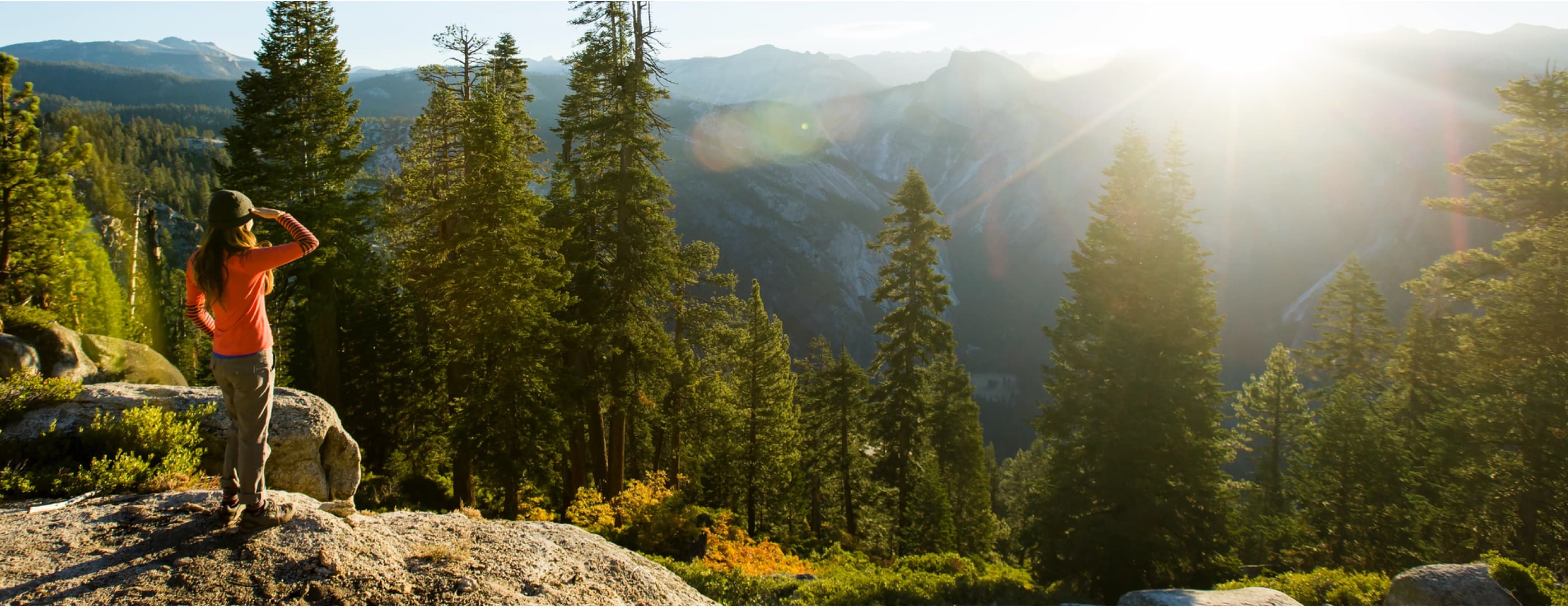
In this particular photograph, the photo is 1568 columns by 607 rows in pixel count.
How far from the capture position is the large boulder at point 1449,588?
413 inches

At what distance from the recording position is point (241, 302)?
5.41 metres

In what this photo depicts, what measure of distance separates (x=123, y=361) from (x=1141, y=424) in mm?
23114

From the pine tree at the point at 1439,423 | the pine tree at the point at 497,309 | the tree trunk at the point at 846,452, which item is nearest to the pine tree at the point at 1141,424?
the pine tree at the point at 1439,423

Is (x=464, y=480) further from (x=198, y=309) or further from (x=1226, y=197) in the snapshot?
(x=1226, y=197)

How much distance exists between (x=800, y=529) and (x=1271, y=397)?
2288 centimetres

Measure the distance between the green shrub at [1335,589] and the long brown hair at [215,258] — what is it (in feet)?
57.2

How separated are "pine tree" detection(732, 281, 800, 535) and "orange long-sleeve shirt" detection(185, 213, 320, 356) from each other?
75.7 ft

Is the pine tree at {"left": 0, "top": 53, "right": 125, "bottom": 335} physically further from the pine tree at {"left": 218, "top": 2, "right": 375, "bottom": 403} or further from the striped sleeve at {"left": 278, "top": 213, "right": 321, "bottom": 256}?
the striped sleeve at {"left": 278, "top": 213, "right": 321, "bottom": 256}

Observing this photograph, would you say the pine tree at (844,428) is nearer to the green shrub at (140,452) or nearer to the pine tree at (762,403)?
the pine tree at (762,403)

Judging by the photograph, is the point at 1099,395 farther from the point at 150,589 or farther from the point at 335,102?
the point at 335,102

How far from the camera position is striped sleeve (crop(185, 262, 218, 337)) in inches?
213

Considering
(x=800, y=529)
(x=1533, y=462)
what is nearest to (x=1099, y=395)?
(x=1533, y=462)

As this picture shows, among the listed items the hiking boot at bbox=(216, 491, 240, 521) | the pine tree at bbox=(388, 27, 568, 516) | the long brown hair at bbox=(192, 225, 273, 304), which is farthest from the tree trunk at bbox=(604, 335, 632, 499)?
the long brown hair at bbox=(192, 225, 273, 304)

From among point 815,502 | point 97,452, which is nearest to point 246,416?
point 97,452
